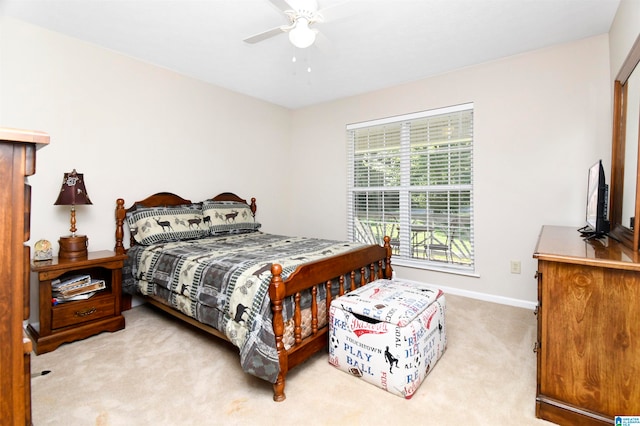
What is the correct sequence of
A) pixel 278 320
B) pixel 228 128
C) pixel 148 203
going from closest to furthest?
pixel 278 320
pixel 148 203
pixel 228 128

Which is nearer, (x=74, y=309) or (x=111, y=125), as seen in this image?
(x=74, y=309)

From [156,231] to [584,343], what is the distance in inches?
125

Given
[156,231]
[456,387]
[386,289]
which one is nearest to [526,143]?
[386,289]

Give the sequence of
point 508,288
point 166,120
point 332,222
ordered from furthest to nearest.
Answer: point 332,222 → point 166,120 → point 508,288

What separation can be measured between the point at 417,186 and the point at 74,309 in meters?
3.46

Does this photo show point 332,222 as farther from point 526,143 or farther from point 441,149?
point 526,143

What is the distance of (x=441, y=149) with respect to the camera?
3.60 meters

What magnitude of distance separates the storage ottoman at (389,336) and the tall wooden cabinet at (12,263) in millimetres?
1506

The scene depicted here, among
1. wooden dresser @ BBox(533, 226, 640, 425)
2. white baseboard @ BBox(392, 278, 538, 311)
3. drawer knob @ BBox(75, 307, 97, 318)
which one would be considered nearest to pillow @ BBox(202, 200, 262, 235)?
drawer knob @ BBox(75, 307, 97, 318)

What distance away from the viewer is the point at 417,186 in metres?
3.79

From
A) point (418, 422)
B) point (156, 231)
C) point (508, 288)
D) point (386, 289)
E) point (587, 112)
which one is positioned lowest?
point (418, 422)

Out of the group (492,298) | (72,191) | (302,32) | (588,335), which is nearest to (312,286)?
(588,335)

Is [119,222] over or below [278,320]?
over

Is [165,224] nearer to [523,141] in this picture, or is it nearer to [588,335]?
[588,335]
